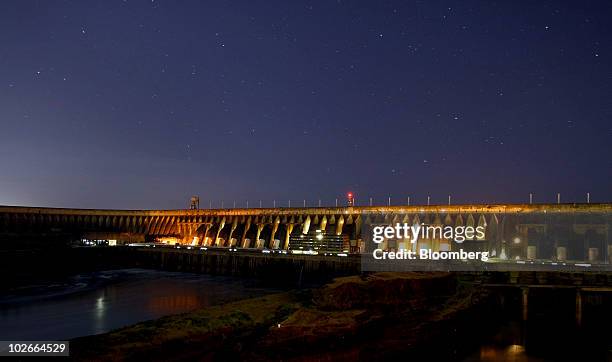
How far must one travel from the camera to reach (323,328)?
23.3 m

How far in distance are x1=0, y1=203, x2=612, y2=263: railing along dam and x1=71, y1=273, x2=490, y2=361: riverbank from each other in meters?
37.1

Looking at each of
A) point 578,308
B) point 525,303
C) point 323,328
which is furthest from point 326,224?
point 323,328

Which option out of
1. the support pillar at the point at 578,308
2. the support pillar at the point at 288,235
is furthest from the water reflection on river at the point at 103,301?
the support pillar at the point at 578,308

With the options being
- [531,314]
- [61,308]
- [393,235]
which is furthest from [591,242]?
[61,308]

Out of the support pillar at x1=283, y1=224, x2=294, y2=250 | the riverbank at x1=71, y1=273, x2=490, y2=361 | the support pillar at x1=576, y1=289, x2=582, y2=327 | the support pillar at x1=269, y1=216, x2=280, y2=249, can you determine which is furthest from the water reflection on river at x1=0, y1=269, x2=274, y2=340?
the support pillar at x1=576, y1=289, x2=582, y2=327

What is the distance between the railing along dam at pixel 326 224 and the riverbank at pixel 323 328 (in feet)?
122

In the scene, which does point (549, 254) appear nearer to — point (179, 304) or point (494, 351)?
point (494, 351)

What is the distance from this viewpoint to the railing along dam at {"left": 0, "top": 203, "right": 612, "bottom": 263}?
63562 millimetres

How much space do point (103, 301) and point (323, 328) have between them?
107 feet

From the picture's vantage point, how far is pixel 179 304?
4525cm

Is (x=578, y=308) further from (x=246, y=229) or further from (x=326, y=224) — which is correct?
(x=246, y=229)

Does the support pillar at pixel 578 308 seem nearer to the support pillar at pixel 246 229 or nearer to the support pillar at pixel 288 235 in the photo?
the support pillar at pixel 288 235

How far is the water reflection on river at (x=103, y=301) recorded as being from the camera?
3600 centimetres

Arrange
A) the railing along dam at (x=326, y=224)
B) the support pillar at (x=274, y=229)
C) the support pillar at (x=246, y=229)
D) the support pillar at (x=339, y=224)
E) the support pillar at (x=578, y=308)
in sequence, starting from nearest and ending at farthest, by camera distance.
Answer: the support pillar at (x=578, y=308) → the railing along dam at (x=326, y=224) → the support pillar at (x=339, y=224) → the support pillar at (x=274, y=229) → the support pillar at (x=246, y=229)
